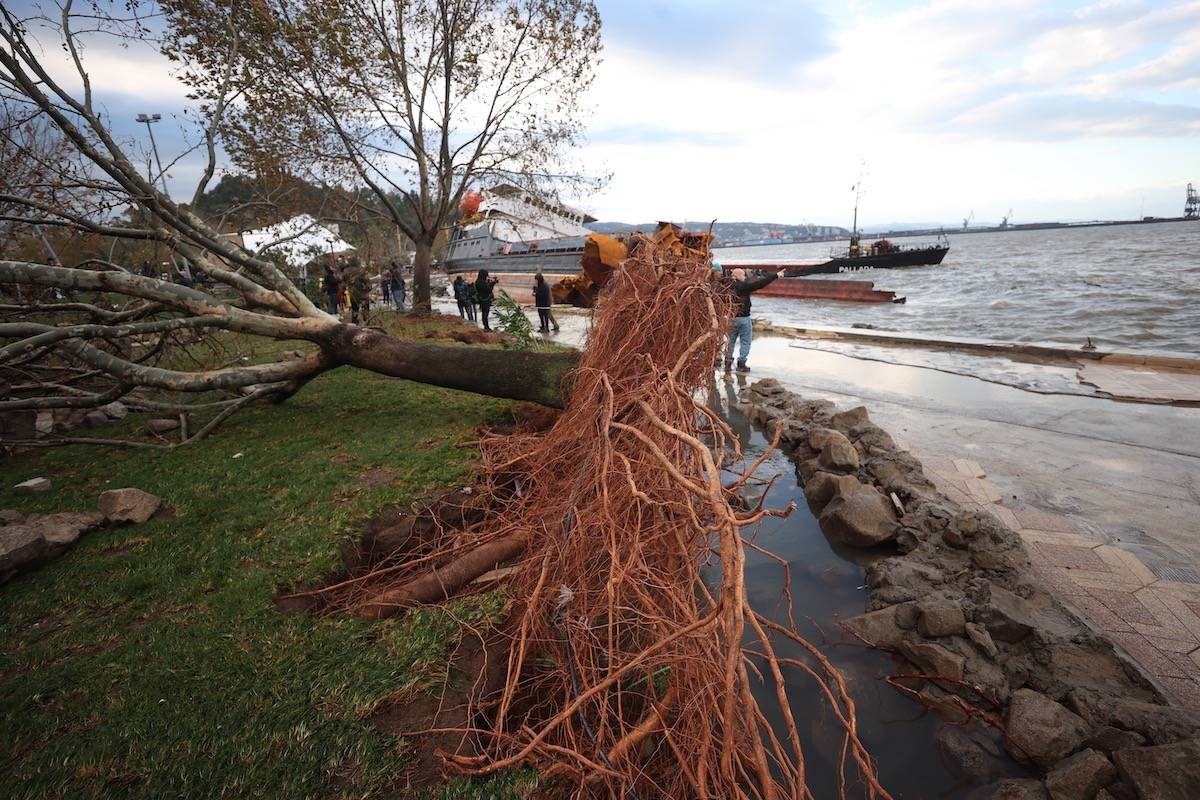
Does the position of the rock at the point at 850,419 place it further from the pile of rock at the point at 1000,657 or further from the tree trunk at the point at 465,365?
the tree trunk at the point at 465,365

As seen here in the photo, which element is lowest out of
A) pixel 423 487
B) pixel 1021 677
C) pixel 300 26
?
pixel 1021 677

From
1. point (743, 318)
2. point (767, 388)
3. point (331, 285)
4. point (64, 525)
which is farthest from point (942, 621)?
point (331, 285)

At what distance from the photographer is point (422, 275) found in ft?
52.0

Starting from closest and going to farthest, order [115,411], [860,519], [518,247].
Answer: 1. [860,519]
2. [115,411]
3. [518,247]

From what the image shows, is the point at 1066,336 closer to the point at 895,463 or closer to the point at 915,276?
the point at 895,463

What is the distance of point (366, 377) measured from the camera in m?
8.38

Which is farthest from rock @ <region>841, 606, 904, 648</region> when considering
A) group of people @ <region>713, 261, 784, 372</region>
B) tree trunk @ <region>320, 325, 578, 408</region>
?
group of people @ <region>713, 261, 784, 372</region>

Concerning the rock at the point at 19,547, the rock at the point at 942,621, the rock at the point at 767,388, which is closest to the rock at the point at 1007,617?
the rock at the point at 942,621

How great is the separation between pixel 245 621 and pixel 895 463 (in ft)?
17.9

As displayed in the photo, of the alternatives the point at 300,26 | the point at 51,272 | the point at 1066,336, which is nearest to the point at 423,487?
the point at 51,272

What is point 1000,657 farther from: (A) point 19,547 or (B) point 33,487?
(B) point 33,487

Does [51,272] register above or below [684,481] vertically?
above

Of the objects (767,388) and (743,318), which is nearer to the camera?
(767,388)

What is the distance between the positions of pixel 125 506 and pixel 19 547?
0.63m
